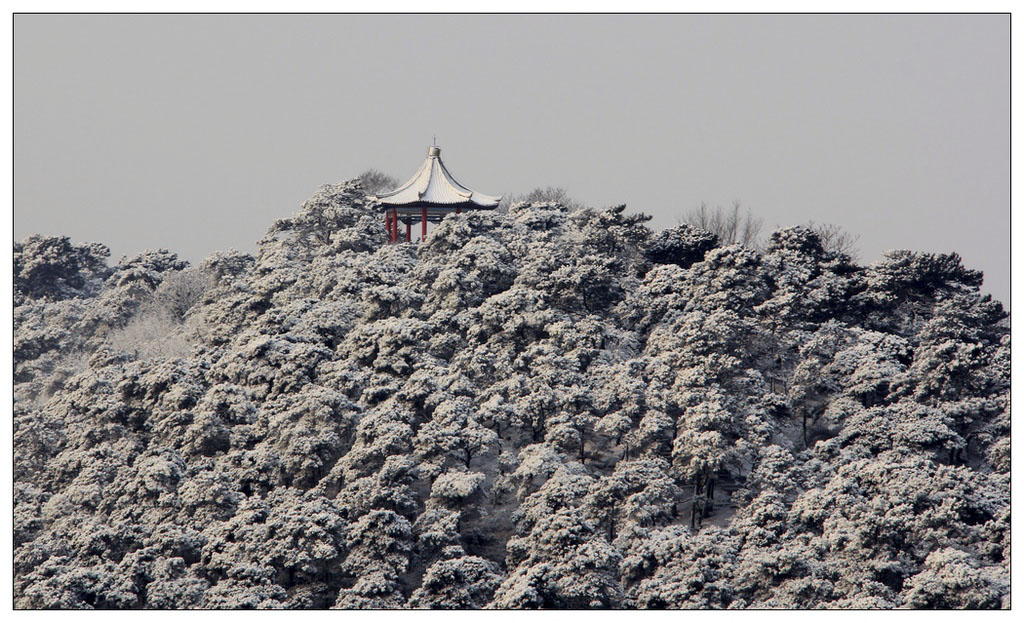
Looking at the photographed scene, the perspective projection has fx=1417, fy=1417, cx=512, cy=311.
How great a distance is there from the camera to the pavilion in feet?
147

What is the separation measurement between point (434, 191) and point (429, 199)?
1.87 feet

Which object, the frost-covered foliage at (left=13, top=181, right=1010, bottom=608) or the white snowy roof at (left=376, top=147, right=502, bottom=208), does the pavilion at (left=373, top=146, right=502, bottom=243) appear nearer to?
the white snowy roof at (left=376, top=147, right=502, bottom=208)

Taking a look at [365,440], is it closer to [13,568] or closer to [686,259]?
[13,568]

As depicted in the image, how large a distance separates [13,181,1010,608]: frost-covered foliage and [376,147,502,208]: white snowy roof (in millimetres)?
2856

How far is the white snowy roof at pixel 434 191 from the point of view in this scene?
4494cm

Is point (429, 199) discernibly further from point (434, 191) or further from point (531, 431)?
point (531, 431)

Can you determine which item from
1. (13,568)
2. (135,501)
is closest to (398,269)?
(135,501)

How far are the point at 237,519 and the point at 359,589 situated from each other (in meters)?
3.20

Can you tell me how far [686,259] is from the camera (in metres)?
41.4

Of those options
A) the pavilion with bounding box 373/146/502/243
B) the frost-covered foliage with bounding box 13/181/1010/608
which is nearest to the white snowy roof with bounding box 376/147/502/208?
the pavilion with bounding box 373/146/502/243

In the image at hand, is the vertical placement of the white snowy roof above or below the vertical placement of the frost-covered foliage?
above

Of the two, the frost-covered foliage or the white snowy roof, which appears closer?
the frost-covered foliage

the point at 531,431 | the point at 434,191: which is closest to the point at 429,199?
the point at 434,191

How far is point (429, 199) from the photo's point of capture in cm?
4503
